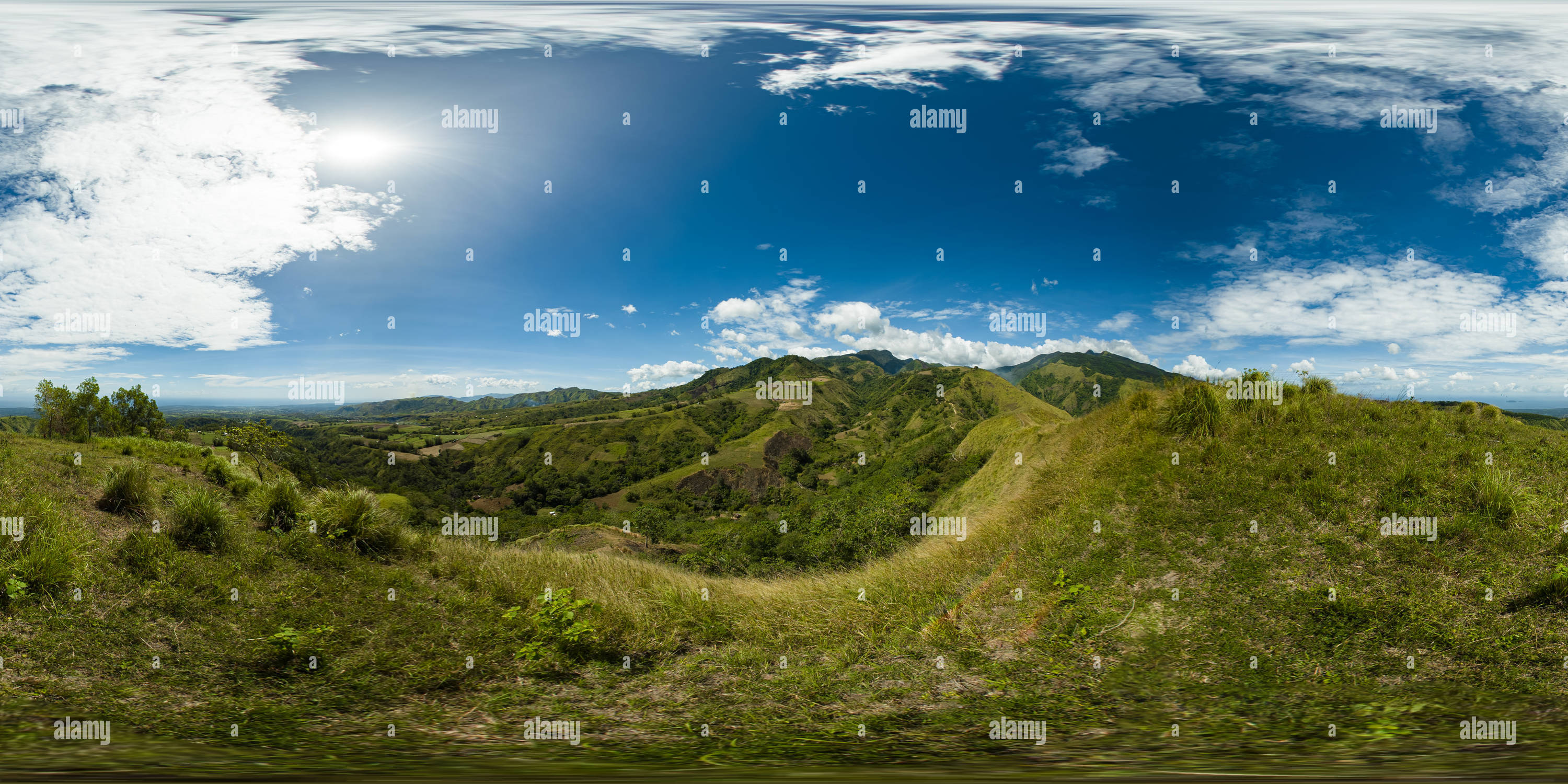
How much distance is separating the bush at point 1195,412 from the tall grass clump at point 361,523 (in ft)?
40.5

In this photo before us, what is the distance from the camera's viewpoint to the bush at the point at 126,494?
23.0ft

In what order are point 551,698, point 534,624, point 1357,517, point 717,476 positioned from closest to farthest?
1. point 551,698
2. point 534,624
3. point 1357,517
4. point 717,476

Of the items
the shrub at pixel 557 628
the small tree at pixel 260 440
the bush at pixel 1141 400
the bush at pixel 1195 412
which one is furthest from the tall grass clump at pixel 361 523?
the small tree at pixel 260 440

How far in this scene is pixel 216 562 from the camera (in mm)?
6141

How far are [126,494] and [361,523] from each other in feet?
9.55

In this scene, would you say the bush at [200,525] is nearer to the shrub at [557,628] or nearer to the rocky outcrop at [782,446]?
the shrub at [557,628]

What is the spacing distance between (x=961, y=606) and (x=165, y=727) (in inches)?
289

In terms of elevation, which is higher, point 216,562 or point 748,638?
point 216,562

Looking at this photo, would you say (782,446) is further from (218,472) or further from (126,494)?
(126,494)

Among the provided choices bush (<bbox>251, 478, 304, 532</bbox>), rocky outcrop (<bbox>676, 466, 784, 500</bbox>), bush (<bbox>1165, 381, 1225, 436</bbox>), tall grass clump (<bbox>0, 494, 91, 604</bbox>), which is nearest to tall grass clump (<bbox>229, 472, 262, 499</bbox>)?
bush (<bbox>251, 478, 304, 532</bbox>)

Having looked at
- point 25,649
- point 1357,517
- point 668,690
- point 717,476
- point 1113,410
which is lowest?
point 717,476

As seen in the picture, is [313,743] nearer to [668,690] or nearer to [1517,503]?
[668,690]

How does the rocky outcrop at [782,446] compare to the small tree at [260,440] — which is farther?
the rocky outcrop at [782,446]

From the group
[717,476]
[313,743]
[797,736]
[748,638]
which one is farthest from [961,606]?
[717,476]
